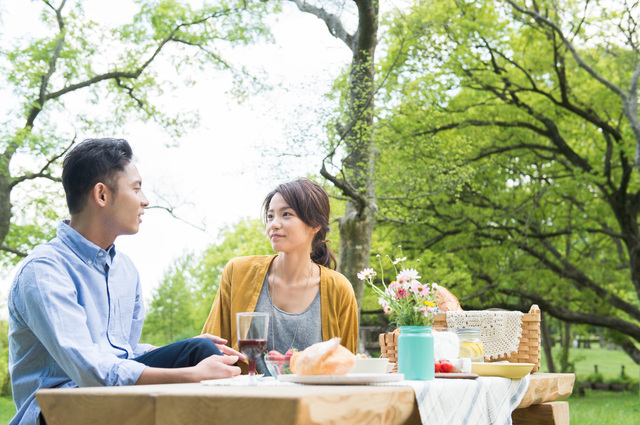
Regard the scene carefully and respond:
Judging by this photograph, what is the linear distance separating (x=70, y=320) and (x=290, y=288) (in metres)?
1.62

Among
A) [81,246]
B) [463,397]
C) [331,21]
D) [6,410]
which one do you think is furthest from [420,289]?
[6,410]

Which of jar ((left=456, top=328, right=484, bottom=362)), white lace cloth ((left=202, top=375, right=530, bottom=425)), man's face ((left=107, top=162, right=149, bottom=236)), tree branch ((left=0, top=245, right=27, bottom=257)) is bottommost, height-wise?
white lace cloth ((left=202, top=375, right=530, bottom=425))

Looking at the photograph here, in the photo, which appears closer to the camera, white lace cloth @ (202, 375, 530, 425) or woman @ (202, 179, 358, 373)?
white lace cloth @ (202, 375, 530, 425)

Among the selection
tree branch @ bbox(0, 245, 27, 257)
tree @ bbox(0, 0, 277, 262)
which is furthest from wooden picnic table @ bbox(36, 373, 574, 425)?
tree branch @ bbox(0, 245, 27, 257)

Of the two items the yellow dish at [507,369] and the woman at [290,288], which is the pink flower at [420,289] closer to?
the yellow dish at [507,369]

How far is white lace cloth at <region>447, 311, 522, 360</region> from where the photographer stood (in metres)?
3.09

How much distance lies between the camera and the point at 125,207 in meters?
2.46

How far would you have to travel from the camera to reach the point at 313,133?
9836 mm

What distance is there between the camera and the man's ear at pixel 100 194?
2430 mm

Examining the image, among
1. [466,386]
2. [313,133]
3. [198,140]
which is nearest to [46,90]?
[198,140]

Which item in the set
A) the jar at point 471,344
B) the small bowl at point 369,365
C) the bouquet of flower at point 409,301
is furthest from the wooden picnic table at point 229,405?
the jar at point 471,344

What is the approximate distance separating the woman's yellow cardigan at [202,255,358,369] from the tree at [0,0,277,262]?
1043cm

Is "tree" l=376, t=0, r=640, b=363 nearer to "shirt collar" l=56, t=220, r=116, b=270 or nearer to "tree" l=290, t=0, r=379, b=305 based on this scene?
"tree" l=290, t=0, r=379, b=305

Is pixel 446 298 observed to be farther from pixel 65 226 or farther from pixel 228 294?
pixel 65 226
